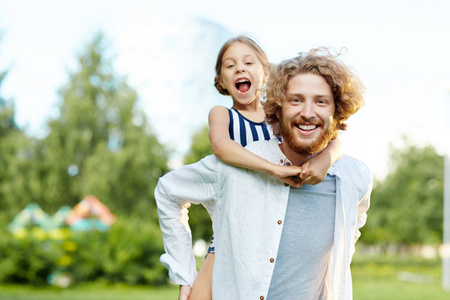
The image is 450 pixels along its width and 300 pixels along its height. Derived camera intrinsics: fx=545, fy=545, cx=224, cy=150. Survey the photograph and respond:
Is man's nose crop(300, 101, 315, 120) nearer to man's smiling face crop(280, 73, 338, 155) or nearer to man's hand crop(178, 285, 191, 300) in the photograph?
man's smiling face crop(280, 73, 338, 155)

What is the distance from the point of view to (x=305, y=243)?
7.02ft

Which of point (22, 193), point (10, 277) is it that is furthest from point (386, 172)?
point (10, 277)

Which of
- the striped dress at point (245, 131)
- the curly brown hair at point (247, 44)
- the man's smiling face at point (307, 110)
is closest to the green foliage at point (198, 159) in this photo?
the curly brown hair at point (247, 44)

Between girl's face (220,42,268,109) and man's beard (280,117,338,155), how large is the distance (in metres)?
0.88

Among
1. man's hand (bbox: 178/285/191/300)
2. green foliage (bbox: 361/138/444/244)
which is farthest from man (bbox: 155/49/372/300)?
green foliage (bbox: 361/138/444/244)

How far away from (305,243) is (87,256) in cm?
1206

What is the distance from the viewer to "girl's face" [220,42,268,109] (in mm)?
2992

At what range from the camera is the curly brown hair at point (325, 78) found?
2117mm

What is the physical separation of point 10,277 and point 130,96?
13.8m

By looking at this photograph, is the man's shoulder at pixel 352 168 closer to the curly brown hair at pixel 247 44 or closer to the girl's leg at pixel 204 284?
the girl's leg at pixel 204 284

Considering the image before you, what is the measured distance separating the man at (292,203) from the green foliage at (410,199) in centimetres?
3671

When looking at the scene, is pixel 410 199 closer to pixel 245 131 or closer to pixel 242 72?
pixel 242 72

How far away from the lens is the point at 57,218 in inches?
681

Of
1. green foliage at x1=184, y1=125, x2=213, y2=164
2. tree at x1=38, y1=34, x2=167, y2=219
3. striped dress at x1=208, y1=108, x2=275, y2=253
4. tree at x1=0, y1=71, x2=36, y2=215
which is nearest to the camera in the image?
striped dress at x1=208, y1=108, x2=275, y2=253
